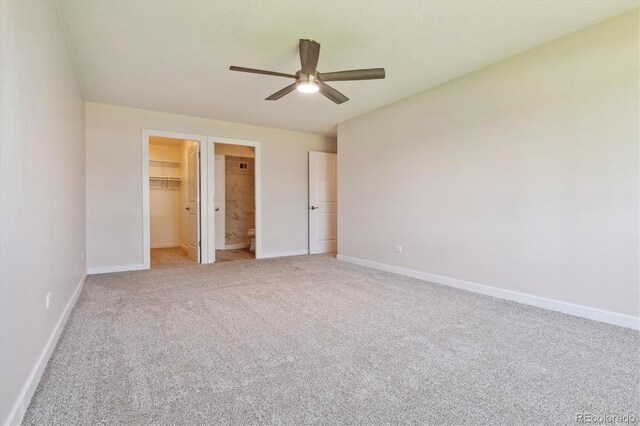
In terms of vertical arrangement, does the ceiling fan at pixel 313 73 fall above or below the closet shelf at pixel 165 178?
above

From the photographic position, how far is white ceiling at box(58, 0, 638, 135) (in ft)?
7.96

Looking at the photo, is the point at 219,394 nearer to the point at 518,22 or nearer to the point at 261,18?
the point at 261,18

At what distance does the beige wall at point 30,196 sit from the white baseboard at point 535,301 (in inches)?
153

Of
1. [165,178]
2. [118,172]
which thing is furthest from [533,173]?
[165,178]

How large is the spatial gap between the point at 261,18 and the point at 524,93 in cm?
268

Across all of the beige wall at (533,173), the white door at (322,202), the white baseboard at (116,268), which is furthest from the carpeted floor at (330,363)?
the white door at (322,202)

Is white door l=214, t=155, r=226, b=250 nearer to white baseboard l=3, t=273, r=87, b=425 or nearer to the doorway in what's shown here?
the doorway

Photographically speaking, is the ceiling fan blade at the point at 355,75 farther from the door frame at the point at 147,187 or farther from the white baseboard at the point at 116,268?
the white baseboard at the point at 116,268

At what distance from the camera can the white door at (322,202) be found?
21.3ft

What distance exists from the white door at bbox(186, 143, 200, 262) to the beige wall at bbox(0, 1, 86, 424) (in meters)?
2.64

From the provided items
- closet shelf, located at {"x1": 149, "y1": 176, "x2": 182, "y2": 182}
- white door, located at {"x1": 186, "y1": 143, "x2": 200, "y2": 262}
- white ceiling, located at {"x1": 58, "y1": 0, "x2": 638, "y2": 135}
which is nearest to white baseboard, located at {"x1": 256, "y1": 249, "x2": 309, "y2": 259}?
white door, located at {"x1": 186, "y1": 143, "x2": 200, "y2": 262}

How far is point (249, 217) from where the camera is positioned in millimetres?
7773

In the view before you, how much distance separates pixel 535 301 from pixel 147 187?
544 centimetres

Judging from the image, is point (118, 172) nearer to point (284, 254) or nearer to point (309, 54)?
point (284, 254)
